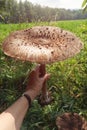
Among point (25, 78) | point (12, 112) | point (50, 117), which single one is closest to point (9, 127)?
point (12, 112)

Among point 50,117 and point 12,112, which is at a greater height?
point 12,112

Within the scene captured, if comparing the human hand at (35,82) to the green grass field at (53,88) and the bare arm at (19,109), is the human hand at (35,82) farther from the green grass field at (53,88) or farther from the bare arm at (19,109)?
the green grass field at (53,88)

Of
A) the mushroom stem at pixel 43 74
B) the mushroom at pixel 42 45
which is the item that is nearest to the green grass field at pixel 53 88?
the mushroom stem at pixel 43 74

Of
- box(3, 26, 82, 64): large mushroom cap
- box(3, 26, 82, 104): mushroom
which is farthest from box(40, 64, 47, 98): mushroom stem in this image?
box(3, 26, 82, 64): large mushroom cap

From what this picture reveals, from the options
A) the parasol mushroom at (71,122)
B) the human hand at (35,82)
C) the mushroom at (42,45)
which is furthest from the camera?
the human hand at (35,82)

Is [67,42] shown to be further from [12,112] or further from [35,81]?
[12,112]

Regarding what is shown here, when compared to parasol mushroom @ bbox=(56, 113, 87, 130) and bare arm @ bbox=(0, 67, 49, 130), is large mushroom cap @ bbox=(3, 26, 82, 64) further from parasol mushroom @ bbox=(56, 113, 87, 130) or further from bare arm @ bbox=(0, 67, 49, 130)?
parasol mushroom @ bbox=(56, 113, 87, 130)
